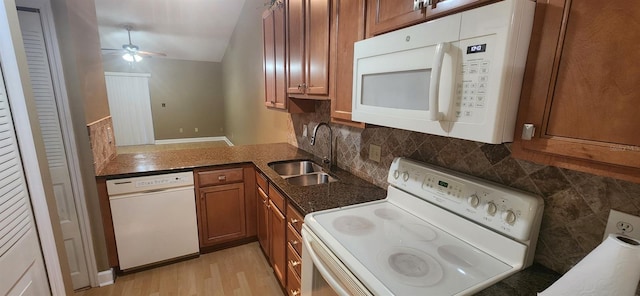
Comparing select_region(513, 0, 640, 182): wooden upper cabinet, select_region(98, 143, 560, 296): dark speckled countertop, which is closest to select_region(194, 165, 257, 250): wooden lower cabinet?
select_region(98, 143, 560, 296): dark speckled countertop

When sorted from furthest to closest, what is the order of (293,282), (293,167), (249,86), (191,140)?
1. (191,140)
2. (249,86)
3. (293,167)
4. (293,282)

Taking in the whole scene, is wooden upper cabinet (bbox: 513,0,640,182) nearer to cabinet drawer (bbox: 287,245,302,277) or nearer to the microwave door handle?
the microwave door handle

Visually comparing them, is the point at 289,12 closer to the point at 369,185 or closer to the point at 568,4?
the point at 369,185

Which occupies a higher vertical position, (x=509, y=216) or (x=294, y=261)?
(x=509, y=216)

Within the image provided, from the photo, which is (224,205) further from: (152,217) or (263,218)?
(152,217)

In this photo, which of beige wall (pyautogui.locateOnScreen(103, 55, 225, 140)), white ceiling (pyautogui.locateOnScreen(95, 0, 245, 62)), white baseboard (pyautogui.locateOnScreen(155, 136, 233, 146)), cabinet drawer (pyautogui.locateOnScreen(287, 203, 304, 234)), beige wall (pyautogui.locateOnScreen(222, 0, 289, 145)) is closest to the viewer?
cabinet drawer (pyautogui.locateOnScreen(287, 203, 304, 234))

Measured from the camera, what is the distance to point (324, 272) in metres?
1.07

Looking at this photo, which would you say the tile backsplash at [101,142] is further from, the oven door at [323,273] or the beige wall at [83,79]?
the oven door at [323,273]

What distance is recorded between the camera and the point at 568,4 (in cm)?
63

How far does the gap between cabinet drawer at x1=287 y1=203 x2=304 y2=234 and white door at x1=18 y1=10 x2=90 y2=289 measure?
1.57 m

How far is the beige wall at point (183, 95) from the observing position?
284 inches

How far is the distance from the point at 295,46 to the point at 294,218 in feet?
3.97

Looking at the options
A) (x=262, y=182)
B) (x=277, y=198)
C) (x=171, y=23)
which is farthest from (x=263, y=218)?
(x=171, y=23)

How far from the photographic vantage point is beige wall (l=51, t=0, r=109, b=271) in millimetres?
1723
